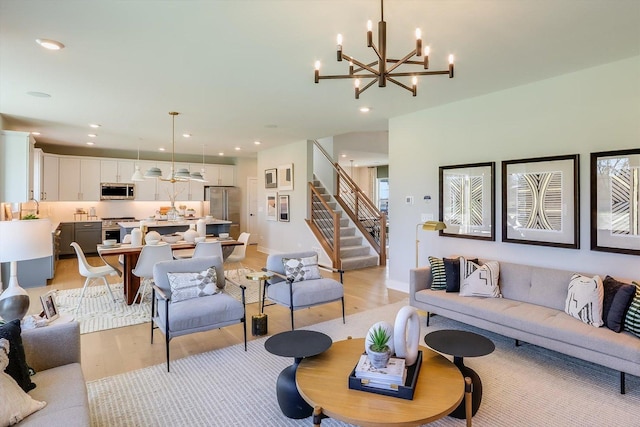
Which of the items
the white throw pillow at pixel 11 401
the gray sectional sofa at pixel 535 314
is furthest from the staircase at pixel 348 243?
the white throw pillow at pixel 11 401

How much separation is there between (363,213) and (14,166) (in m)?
7.41

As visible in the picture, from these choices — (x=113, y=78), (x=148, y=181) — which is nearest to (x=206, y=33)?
(x=113, y=78)

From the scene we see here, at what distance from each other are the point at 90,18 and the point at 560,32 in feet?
11.8

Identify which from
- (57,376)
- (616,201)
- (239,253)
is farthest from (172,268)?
(616,201)

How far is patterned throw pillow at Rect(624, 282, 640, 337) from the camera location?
8.83 ft

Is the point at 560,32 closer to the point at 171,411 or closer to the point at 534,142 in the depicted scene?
the point at 534,142

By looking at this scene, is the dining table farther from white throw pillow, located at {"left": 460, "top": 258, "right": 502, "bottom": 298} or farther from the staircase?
white throw pillow, located at {"left": 460, "top": 258, "right": 502, "bottom": 298}

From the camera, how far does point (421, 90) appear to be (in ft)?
14.0

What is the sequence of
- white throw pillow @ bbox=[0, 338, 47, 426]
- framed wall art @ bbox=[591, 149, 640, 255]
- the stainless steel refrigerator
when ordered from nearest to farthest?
white throw pillow @ bbox=[0, 338, 47, 426], framed wall art @ bbox=[591, 149, 640, 255], the stainless steel refrigerator

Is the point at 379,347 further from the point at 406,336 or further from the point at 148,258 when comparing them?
the point at 148,258

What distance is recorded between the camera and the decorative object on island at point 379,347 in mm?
2127

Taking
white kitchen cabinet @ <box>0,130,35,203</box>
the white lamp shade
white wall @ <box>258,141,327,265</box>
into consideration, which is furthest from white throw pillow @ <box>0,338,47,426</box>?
white wall @ <box>258,141,327,265</box>

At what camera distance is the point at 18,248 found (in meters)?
2.55

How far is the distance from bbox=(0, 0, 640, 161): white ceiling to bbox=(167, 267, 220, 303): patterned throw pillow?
6.90 feet
